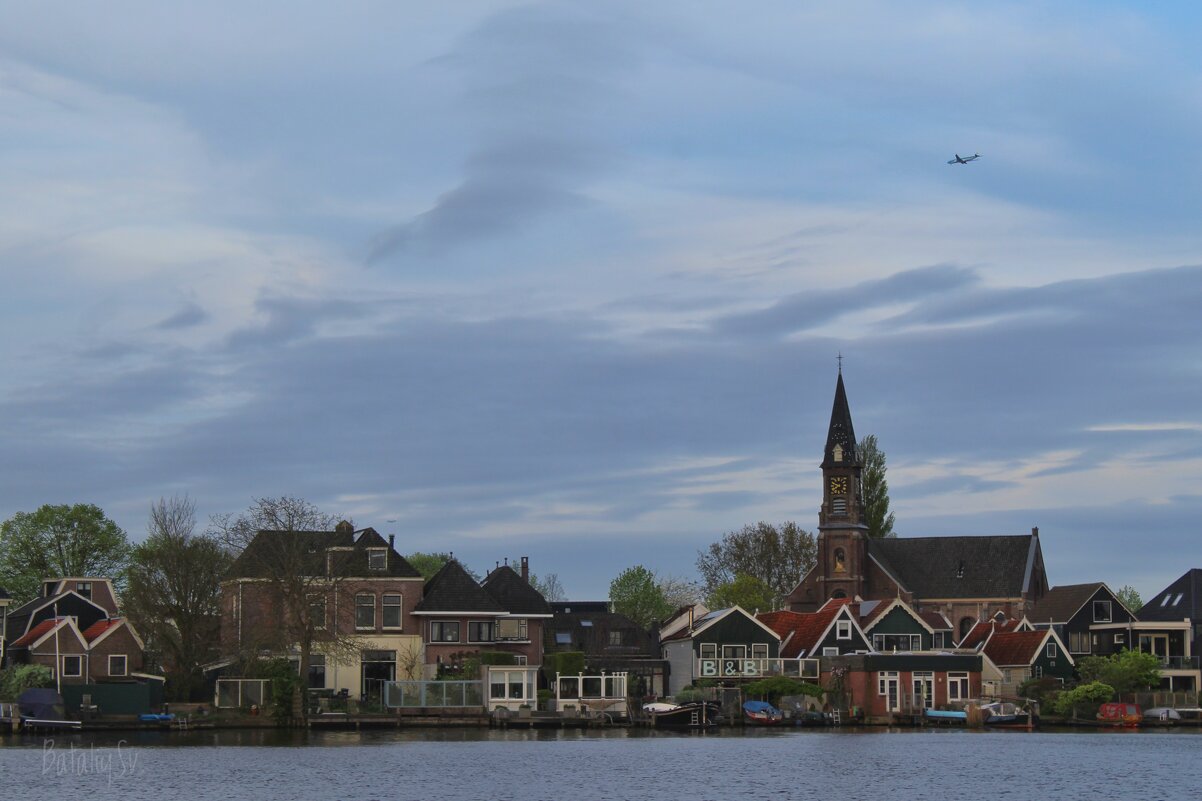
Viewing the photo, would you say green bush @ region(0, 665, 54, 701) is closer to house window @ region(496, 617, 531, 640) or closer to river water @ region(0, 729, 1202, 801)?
river water @ region(0, 729, 1202, 801)

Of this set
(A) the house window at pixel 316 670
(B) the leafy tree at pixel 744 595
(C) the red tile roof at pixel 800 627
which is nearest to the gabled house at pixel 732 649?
(C) the red tile roof at pixel 800 627

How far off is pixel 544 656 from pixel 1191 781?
43835mm

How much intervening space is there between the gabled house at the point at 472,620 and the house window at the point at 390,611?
3.64 feet

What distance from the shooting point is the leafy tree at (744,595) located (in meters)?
129

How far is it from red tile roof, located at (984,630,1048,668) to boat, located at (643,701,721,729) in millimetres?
27193

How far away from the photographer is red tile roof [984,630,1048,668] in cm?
10369

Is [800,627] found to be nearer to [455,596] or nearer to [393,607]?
[455,596]


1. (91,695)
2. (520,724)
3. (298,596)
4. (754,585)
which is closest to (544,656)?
(520,724)

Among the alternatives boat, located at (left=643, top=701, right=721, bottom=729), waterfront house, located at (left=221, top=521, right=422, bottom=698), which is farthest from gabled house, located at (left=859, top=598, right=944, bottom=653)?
waterfront house, located at (left=221, top=521, right=422, bottom=698)

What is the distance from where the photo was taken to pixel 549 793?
178 feet

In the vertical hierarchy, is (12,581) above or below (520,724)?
above

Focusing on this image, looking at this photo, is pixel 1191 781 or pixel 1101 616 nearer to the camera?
pixel 1191 781

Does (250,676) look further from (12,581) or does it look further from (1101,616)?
(1101,616)

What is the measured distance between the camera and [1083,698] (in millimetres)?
94312
